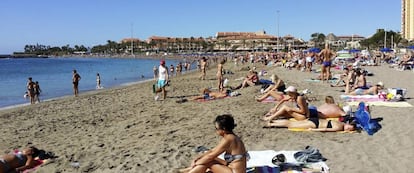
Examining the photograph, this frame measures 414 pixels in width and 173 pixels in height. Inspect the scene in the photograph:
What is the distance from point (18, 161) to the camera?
4.91 metres

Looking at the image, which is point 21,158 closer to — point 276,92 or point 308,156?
point 308,156

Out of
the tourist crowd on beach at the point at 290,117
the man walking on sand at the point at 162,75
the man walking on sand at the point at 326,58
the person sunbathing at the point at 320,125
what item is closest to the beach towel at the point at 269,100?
the tourist crowd on beach at the point at 290,117

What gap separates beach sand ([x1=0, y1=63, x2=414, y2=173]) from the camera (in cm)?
506

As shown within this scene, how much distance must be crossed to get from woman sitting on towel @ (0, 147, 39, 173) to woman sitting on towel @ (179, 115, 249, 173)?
7.27 ft

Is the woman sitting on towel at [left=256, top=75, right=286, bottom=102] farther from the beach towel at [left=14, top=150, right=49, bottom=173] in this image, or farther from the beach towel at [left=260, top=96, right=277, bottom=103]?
the beach towel at [left=14, top=150, right=49, bottom=173]

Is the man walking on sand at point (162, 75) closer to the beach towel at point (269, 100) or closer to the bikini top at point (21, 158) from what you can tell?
the beach towel at point (269, 100)

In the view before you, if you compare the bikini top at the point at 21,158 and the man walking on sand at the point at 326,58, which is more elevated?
the man walking on sand at the point at 326,58

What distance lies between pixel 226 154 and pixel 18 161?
2694mm

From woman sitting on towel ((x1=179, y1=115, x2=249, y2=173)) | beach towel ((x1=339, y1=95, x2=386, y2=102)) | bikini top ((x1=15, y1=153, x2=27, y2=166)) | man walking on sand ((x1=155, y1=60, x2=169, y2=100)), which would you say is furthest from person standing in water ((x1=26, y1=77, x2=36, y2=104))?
woman sitting on towel ((x1=179, y1=115, x2=249, y2=173))

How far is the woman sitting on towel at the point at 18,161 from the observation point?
463cm

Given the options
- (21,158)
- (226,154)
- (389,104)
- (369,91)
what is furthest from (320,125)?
(369,91)

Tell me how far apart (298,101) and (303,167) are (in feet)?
7.34

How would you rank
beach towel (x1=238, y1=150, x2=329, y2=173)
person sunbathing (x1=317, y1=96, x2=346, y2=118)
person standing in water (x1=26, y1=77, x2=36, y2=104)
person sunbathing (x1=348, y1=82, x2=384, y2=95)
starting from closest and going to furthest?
beach towel (x1=238, y1=150, x2=329, y2=173), person sunbathing (x1=317, y1=96, x2=346, y2=118), person sunbathing (x1=348, y1=82, x2=384, y2=95), person standing in water (x1=26, y1=77, x2=36, y2=104)

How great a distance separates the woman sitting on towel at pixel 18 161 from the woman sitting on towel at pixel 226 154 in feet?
7.27
